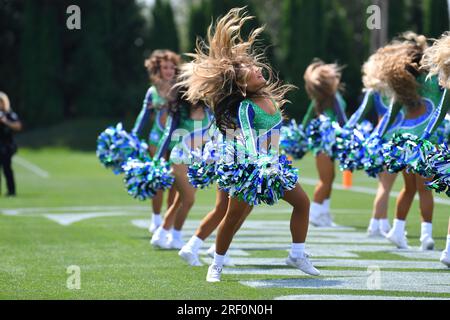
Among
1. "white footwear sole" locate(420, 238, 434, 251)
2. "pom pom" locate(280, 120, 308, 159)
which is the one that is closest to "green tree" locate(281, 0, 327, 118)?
"pom pom" locate(280, 120, 308, 159)

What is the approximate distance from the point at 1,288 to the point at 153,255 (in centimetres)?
218

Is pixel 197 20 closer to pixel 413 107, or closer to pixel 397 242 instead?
pixel 413 107

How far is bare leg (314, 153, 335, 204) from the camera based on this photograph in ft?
37.6

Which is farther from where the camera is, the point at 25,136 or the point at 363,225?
the point at 25,136

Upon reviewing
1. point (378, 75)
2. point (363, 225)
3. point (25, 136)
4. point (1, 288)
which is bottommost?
point (25, 136)

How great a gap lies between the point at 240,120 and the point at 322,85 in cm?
481

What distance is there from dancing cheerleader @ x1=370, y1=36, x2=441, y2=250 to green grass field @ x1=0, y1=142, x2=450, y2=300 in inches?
12.4

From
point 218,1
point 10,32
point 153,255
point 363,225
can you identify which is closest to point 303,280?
point 153,255

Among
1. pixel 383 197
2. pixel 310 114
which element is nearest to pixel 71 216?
pixel 310 114

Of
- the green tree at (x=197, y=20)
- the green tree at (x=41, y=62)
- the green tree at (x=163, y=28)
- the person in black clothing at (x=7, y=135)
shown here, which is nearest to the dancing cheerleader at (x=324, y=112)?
the person in black clothing at (x=7, y=135)
